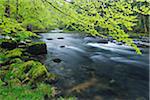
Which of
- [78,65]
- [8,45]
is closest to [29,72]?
[78,65]

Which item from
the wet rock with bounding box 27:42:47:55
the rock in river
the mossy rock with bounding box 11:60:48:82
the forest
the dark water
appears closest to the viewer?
the forest

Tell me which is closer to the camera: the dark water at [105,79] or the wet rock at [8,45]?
the dark water at [105,79]

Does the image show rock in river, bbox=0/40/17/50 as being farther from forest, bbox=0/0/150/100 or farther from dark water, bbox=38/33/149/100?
dark water, bbox=38/33/149/100

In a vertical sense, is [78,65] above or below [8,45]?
below

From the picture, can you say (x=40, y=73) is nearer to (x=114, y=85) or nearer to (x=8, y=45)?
(x=114, y=85)

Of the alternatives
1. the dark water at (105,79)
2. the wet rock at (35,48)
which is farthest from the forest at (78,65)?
the wet rock at (35,48)

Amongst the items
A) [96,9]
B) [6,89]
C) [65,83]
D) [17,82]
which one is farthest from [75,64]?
[96,9]

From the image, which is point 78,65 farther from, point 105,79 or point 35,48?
point 35,48

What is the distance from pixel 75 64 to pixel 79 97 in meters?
5.76

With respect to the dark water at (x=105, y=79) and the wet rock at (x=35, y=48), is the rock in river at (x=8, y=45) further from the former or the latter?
the dark water at (x=105, y=79)

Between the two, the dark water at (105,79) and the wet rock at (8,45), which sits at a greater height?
the wet rock at (8,45)

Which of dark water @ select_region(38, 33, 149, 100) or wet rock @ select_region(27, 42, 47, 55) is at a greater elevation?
wet rock @ select_region(27, 42, 47, 55)

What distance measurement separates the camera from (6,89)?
7715 millimetres

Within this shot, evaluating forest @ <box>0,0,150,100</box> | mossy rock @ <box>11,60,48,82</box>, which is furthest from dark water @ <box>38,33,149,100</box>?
mossy rock @ <box>11,60,48,82</box>
